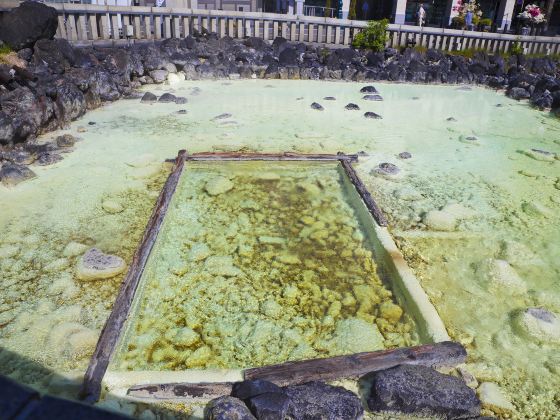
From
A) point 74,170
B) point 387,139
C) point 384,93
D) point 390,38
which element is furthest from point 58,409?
point 390,38

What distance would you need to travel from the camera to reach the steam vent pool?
3.16 metres

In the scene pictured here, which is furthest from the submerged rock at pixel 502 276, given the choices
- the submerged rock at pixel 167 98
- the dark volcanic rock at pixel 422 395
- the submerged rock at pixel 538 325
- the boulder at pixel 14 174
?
the submerged rock at pixel 167 98

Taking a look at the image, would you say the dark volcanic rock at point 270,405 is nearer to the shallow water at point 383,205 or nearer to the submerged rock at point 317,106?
the shallow water at point 383,205

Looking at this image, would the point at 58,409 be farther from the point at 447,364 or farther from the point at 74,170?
the point at 74,170

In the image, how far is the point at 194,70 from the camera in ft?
40.6

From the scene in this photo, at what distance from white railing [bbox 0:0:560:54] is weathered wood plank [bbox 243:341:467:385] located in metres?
13.1

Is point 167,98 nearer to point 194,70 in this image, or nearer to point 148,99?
point 148,99

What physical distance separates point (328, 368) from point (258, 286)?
4.01 feet

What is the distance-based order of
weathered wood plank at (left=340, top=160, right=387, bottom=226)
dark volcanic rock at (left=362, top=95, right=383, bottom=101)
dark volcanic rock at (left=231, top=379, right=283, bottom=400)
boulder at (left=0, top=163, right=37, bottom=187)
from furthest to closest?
1. dark volcanic rock at (left=362, top=95, right=383, bottom=101)
2. boulder at (left=0, top=163, right=37, bottom=187)
3. weathered wood plank at (left=340, top=160, right=387, bottom=226)
4. dark volcanic rock at (left=231, top=379, right=283, bottom=400)

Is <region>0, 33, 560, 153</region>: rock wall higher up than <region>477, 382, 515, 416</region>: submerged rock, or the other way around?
<region>0, 33, 560, 153</region>: rock wall

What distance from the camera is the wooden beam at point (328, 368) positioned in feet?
8.49

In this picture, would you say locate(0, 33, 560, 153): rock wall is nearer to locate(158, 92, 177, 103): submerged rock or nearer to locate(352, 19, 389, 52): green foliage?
locate(352, 19, 389, 52): green foliage

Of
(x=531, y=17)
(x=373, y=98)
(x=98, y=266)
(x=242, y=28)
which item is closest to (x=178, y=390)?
(x=98, y=266)

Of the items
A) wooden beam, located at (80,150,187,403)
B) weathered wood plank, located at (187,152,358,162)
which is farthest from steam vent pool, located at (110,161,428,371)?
weathered wood plank, located at (187,152,358,162)
